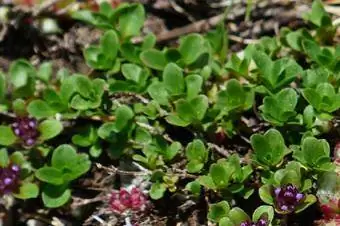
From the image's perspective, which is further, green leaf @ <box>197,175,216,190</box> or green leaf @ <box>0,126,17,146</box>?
green leaf @ <box>0,126,17,146</box>

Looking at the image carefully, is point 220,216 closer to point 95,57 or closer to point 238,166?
point 238,166

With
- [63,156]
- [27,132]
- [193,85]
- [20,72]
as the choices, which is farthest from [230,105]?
[20,72]

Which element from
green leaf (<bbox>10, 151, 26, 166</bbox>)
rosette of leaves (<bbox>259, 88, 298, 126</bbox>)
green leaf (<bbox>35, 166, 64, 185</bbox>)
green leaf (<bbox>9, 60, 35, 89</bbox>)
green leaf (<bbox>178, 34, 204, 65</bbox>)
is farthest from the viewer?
green leaf (<bbox>9, 60, 35, 89</bbox>)

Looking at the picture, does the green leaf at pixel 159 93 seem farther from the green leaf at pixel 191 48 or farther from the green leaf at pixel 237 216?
the green leaf at pixel 237 216

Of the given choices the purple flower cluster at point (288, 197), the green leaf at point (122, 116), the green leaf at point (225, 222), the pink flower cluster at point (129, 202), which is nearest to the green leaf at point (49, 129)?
the green leaf at point (122, 116)

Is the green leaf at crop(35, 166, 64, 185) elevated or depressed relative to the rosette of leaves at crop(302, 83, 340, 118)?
depressed

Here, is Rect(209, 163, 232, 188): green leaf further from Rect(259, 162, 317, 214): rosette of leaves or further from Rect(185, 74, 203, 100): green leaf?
Rect(185, 74, 203, 100): green leaf

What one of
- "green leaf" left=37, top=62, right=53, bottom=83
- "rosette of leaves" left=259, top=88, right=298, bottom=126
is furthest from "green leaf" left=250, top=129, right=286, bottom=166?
"green leaf" left=37, top=62, right=53, bottom=83
